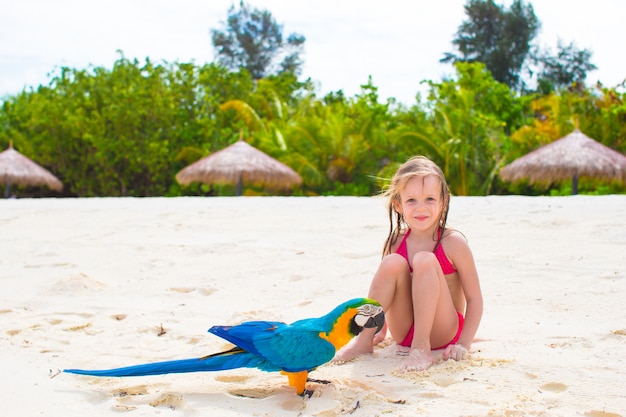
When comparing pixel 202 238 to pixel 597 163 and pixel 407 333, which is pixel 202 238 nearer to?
pixel 407 333

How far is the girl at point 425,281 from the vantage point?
88.3 inches

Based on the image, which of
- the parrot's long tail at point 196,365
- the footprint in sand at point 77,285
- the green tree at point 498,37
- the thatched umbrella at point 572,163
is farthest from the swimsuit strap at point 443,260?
the green tree at point 498,37

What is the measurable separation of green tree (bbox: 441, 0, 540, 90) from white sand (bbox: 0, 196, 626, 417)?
21.6 metres

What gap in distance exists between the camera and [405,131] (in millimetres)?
14766

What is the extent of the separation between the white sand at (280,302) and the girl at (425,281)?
3.6 inches

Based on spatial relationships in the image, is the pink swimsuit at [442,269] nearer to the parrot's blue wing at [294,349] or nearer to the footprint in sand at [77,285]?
the parrot's blue wing at [294,349]

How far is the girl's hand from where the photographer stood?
2250 millimetres

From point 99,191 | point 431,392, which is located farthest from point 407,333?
point 99,191

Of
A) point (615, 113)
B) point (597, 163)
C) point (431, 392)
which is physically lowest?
point (431, 392)

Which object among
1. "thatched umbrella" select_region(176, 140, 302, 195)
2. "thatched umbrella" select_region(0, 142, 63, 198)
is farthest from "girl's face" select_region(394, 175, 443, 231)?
"thatched umbrella" select_region(0, 142, 63, 198)

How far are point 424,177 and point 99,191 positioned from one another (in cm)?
1704

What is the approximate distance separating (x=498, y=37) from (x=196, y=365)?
2704cm

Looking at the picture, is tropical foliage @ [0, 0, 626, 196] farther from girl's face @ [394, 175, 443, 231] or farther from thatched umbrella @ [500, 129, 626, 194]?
girl's face @ [394, 175, 443, 231]

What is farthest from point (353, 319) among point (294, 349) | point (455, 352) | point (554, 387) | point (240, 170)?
point (240, 170)
